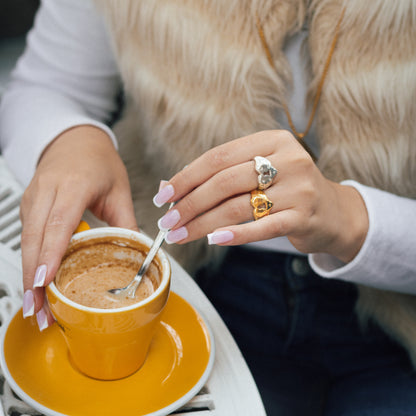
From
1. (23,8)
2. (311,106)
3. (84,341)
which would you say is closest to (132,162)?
(311,106)

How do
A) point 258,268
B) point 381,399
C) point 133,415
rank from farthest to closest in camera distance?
point 258,268 < point 381,399 < point 133,415

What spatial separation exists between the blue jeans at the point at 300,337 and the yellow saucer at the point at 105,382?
0.93ft

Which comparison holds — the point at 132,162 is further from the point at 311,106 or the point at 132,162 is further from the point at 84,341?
the point at 84,341

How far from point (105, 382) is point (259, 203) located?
0.25m

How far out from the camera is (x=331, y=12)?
25.3 inches

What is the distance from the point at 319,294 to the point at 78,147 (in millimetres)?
460

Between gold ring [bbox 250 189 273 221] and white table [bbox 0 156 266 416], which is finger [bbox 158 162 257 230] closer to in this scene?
gold ring [bbox 250 189 273 221]

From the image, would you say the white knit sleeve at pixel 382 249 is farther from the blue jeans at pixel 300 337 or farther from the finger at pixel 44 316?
the finger at pixel 44 316

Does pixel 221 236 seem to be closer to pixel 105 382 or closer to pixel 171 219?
pixel 171 219

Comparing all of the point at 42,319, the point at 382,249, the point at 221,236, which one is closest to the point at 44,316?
the point at 42,319

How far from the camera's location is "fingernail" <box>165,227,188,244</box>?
1.66 ft

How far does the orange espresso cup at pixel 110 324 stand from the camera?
16.7 inches

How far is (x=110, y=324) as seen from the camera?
1.40 feet

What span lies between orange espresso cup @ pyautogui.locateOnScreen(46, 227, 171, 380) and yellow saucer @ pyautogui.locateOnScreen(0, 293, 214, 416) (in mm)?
15
